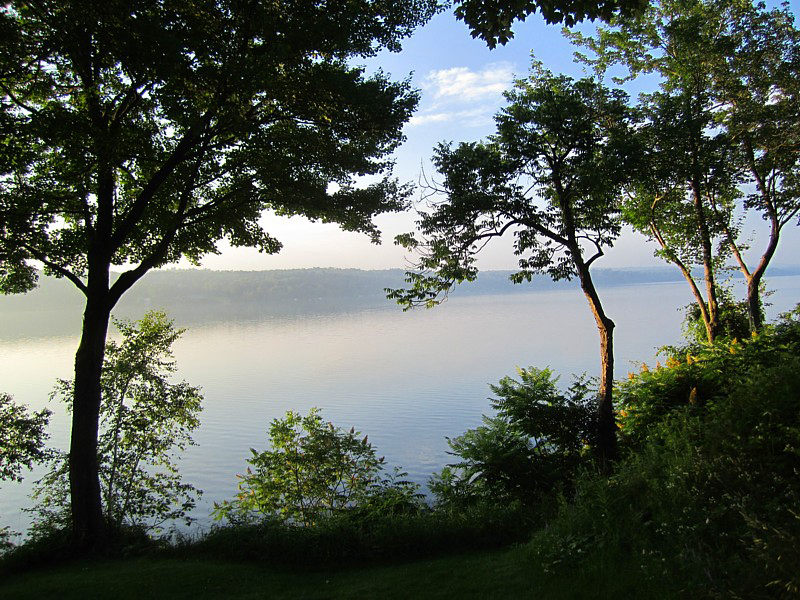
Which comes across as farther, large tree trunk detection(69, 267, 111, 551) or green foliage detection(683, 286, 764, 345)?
green foliage detection(683, 286, 764, 345)

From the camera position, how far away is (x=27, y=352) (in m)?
50.8

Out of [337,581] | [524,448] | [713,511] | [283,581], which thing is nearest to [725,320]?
[524,448]

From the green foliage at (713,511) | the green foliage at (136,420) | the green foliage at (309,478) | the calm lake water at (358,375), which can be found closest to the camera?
the green foliage at (713,511)

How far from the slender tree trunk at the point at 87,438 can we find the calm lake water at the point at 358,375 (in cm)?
604

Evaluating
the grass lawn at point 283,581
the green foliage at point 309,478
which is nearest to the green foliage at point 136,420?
the green foliage at point 309,478

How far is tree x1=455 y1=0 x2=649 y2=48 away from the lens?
4965mm

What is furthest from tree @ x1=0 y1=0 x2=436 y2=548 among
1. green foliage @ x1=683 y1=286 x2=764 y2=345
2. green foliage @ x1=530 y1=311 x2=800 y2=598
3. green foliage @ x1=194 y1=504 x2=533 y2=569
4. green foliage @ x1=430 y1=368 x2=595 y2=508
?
green foliage @ x1=683 y1=286 x2=764 y2=345

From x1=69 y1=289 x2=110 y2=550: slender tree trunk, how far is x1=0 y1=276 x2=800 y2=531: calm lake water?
238 inches

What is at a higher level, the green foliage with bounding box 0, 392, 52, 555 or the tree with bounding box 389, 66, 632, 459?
the tree with bounding box 389, 66, 632, 459

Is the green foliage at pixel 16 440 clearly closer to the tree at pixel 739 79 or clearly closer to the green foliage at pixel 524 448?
the green foliage at pixel 524 448

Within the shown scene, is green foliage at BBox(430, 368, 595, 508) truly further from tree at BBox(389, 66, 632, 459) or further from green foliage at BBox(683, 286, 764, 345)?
green foliage at BBox(683, 286, 764, 345)

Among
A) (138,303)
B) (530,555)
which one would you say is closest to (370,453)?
(530,555)

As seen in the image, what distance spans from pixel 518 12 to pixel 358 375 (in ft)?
98.9

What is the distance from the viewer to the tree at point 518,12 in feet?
16.3
